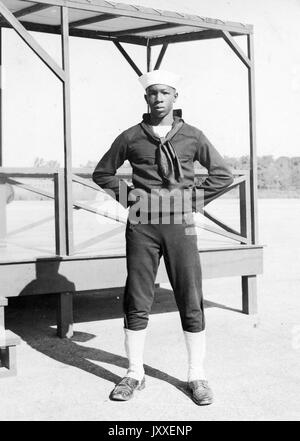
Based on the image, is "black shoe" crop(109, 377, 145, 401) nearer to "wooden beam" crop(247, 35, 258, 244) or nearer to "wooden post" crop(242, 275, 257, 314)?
"wooden post" crop(242, 275, 257, 314)

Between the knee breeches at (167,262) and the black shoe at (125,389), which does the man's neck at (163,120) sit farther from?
the black shoe at (125,389)

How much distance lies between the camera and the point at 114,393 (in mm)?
4543

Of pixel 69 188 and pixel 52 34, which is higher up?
pixel 52 34

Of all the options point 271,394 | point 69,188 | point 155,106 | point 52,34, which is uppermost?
point 52,34

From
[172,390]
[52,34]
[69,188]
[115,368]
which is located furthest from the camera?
[52,34]

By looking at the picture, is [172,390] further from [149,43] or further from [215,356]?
[149,43]

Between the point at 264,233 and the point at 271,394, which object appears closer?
the point at 271,394

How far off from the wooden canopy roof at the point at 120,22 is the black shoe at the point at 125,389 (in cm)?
370

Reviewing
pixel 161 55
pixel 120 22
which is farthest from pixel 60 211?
pixel 161 55

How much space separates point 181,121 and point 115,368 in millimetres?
2135

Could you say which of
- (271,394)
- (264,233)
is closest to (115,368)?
(271,394)

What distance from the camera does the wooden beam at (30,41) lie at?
6141mm

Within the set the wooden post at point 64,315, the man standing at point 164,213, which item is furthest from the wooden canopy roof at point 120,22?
the wooden post at point 64,315

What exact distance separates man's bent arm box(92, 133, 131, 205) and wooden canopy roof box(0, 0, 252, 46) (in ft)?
7.72
